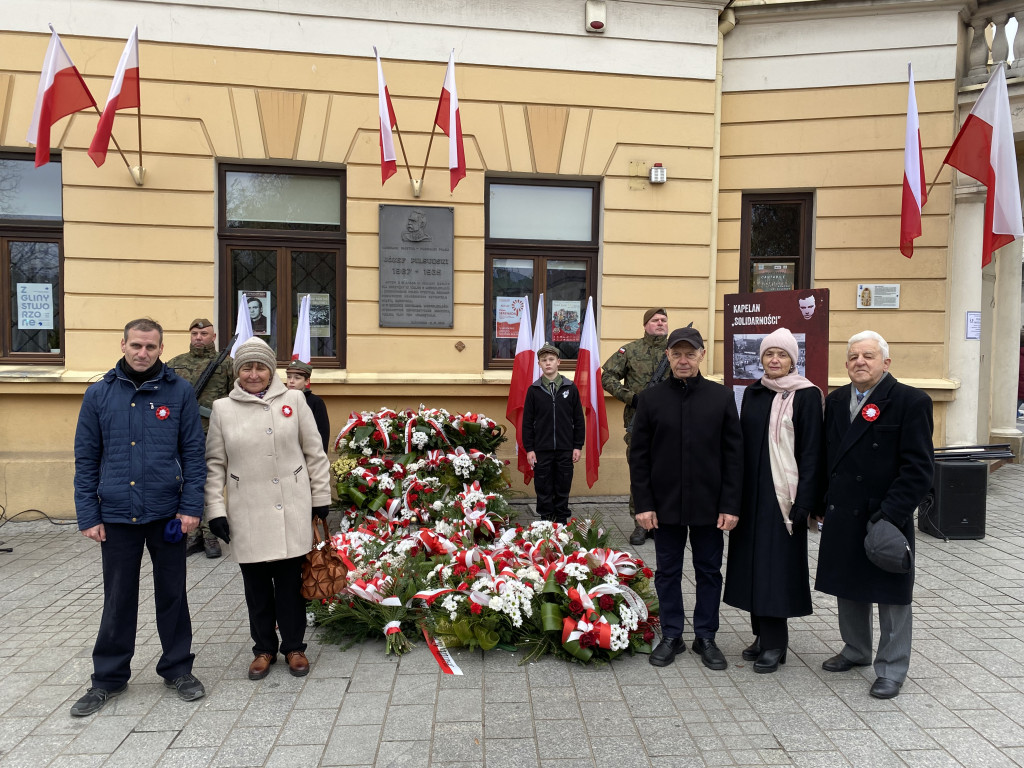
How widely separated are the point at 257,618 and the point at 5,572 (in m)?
3.32

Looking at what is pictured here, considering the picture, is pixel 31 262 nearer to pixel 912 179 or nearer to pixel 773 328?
pixel 773 328

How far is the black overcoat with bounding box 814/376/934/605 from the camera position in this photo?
11.5 ft

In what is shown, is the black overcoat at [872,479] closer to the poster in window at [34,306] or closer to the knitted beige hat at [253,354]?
the knitted beige hat at [253,354]

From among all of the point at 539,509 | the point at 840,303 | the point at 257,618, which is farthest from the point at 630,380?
the point at 257,618

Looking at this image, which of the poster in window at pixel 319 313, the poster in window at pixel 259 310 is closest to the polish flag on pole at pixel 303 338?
the poster in window at pixel 319 313

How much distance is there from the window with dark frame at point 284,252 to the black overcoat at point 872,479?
224 inches

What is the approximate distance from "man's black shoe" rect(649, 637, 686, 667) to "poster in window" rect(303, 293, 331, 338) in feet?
17.8

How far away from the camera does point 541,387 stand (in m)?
6.58

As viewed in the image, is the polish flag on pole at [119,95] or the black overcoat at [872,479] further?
the polish flag on pole at [119,95]

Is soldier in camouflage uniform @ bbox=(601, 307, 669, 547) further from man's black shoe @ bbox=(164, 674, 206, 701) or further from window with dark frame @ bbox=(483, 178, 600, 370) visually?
man's black shoe @ bbox=(164, 674, 206, 701)

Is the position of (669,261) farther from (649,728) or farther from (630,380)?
(649,728)

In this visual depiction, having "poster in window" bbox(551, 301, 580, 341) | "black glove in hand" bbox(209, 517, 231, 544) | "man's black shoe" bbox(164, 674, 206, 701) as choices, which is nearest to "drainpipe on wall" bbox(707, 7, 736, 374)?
"poster in window" bbox(551, 301, 580, 341)

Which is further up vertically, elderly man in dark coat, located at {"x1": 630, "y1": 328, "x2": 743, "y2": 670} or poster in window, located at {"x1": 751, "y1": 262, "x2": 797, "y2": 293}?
poster in window, located at {"x1": 751, "y1": 262, "x2": 797, "y2": 293}

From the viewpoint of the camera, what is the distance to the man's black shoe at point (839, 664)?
3908 mm
